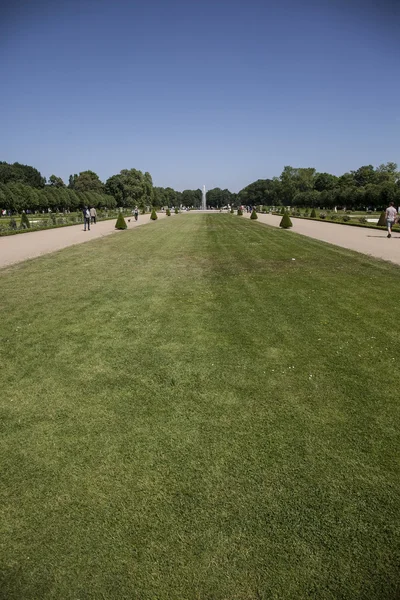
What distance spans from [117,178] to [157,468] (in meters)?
111

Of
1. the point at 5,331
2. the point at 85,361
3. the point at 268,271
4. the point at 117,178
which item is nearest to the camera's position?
the point at 85,361

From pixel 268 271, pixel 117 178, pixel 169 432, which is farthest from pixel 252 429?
pixel 117 178

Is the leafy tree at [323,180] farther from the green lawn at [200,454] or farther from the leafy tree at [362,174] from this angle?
the green lawn at [200,454]

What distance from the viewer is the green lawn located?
2207mm

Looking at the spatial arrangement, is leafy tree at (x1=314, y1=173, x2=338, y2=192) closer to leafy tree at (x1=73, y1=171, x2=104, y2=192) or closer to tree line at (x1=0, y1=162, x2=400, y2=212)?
tree line at (x1=0, y1=162, x2=400, y2=212)

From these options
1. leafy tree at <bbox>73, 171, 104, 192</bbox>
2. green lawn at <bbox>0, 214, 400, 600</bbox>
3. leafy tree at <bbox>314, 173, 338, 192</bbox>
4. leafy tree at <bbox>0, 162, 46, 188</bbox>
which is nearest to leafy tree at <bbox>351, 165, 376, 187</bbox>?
leafy tree at <bbox>314, 173, 338, 192</bbox>

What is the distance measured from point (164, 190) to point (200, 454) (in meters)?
181

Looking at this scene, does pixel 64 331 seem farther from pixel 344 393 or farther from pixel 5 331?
pixel 344 393

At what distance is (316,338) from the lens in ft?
18.9

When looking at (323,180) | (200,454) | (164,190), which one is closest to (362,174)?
(323,180)

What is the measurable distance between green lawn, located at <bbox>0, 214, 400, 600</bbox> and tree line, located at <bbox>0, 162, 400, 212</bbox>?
63793mm

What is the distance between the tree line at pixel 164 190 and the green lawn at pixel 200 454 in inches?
2512

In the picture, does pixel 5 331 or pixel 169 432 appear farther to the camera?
pixel 5 331

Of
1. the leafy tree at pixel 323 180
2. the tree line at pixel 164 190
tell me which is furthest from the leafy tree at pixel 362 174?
the leafy tree at pixel 323 180
